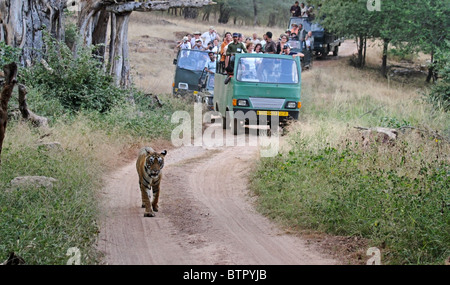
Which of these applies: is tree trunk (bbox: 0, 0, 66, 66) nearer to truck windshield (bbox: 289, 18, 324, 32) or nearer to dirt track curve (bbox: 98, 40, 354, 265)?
dirt track curve (bbox: 98, 40, 354, 265)

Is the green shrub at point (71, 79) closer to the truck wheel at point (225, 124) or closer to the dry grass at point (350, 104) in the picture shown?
the truck wheel at point (225, 124)

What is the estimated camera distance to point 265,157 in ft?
36.4

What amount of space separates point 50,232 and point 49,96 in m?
8.93

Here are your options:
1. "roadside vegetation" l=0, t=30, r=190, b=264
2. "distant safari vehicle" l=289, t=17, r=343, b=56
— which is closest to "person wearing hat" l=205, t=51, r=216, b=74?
"roadside vegetation" l=0, t=30, r=190, b=264

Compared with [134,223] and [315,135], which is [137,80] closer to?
[315,135]

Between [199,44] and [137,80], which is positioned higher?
[199,44]

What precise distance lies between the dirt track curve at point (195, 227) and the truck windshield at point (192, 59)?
33.7 feet

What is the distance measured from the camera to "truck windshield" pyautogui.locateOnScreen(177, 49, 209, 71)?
2130 centimetres

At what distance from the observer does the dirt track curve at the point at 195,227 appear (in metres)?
6.25

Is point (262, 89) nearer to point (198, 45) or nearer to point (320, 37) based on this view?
point (198, 45)

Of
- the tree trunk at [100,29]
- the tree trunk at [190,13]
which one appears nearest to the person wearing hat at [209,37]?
the tree trunk at [100,29]

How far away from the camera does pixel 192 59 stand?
2142 cm
